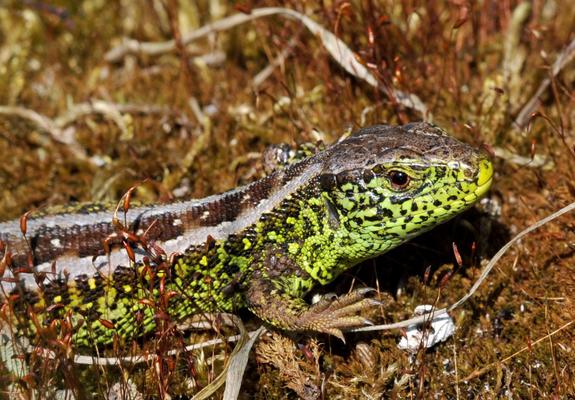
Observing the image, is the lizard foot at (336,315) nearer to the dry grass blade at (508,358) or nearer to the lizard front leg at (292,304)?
the lizard front leg at (292,304)

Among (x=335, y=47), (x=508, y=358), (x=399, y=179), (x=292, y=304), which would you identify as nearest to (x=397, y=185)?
(x=399, y=179)

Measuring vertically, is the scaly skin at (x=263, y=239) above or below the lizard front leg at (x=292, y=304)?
above

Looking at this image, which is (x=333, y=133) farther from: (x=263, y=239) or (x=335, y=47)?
(x=263, y=239)

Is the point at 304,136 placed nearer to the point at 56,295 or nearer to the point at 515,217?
the point at 515,217

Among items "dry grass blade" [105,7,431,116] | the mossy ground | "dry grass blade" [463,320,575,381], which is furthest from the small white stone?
"dry grass blade" [105,7,431,116]

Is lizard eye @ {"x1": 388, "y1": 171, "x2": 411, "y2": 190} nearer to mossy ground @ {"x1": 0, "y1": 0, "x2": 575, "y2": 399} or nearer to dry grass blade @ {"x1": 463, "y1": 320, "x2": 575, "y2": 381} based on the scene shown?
mossy ground @ {"x1": 0, "y1": 0, "x2": 575, "y2": 399}

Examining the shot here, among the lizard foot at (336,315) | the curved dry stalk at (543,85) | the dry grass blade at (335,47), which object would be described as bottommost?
the lizard foot at (336,315)

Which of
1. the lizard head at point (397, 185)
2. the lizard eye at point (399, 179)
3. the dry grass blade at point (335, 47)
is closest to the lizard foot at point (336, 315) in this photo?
the lizard head at point (397, 185)
